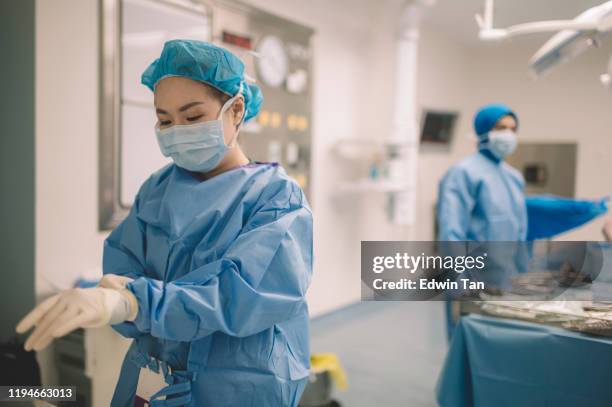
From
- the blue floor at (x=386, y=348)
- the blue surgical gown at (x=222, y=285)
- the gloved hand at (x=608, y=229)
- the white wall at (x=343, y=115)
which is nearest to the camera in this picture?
the blue surgical gown at (x=222, y=285)

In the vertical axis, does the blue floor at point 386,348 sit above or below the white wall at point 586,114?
below

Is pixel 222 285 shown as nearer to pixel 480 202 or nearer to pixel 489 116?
pixel 480 202

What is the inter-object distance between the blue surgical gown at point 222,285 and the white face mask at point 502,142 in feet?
4.89

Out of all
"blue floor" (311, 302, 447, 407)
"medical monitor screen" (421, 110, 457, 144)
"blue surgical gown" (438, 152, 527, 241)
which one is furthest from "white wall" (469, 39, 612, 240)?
"medical monitor screen" (421, 110, 457, 144)

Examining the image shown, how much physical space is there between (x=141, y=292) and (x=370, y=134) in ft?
12.3

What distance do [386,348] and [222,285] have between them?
8.65ft

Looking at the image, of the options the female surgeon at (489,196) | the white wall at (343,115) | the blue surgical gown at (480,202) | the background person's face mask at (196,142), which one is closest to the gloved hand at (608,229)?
the female surgeon at (489,196)

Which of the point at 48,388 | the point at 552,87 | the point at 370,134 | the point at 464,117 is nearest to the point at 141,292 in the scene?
the point at 48,388

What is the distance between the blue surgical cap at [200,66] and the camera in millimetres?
1049

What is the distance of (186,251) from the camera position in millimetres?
1047

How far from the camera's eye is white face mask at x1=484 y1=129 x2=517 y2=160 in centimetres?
228

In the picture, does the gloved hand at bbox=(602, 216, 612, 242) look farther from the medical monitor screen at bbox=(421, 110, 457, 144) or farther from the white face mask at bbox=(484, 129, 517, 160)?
the medical monitor screen at bbox=(421, 110, 457, 144)

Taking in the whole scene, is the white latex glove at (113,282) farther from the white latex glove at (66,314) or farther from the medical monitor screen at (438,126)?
the medical monitor screen at (438,126)

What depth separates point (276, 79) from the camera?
11.0 feet
